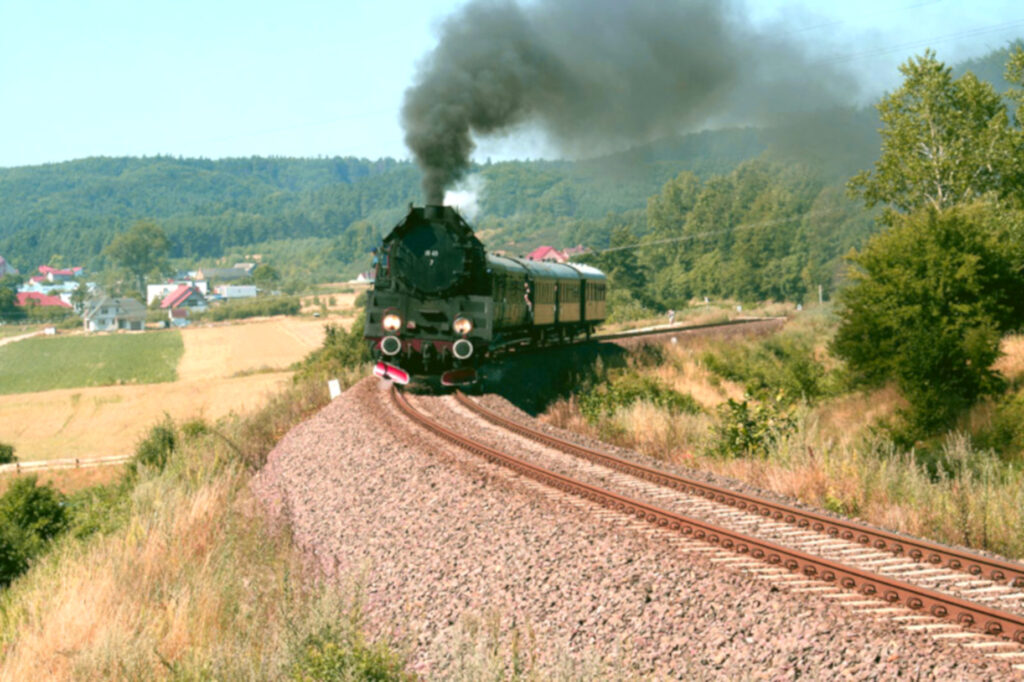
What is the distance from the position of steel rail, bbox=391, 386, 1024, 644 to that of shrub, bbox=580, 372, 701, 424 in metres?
8.10

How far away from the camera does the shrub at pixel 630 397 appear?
63.0 feet

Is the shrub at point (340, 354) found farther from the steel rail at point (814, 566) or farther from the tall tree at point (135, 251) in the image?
the tall tree at point (135, 251)

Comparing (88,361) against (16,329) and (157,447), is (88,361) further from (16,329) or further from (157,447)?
(157,447)

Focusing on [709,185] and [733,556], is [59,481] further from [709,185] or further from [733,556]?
→ [709,185]

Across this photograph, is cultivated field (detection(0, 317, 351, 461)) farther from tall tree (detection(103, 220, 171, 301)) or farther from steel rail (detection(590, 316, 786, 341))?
Result: tall tree (detection(103, 220, 171, 301))

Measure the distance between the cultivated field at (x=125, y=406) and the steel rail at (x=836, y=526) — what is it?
15936 millimetres

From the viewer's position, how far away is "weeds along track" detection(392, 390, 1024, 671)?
6.05m

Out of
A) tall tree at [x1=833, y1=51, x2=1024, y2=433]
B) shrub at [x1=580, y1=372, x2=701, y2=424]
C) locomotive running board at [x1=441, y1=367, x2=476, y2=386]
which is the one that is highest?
tall tree at [x1=833, y1=51, x2=1024, y2=433]

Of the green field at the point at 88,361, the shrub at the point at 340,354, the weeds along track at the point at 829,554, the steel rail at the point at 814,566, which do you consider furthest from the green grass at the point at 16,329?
the steel rail at the point at 814,566

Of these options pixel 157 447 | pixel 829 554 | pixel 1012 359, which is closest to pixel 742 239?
pixel 1012 359

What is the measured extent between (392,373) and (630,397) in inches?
222

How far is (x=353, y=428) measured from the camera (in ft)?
50.5

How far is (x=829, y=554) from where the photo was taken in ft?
25.4

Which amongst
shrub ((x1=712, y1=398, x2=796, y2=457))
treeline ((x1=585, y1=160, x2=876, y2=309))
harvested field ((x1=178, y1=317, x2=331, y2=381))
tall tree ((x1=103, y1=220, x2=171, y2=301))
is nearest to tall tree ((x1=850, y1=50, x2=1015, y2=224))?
shrub ((x1=712, y1=398, x2=796, y2=457))
